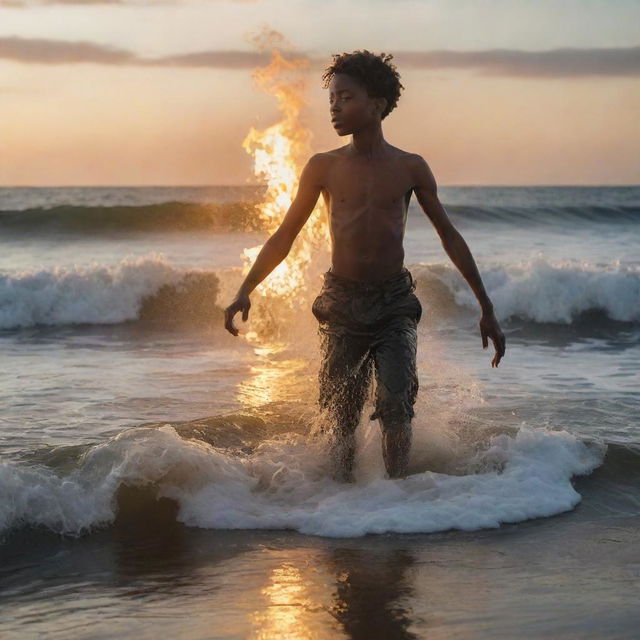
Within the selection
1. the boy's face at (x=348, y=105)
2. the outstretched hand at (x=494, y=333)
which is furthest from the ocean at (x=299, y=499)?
the boy's face at (x=348, y=105)

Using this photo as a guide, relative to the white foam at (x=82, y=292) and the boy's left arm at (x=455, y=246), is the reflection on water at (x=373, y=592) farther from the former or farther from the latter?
the white foam at (x=82, y=292)

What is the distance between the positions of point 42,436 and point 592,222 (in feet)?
90.3

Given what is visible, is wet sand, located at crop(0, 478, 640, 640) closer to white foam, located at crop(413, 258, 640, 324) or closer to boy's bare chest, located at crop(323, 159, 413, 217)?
boy's bare chest, located at crop(323, 159, 413, 217)

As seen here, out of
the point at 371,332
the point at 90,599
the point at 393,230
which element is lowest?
the point at 90,599

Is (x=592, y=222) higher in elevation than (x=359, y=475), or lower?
higher

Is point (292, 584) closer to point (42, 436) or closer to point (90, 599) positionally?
point (90, 599)

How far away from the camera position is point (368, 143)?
5676mm

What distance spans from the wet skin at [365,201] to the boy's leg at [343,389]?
364 mm

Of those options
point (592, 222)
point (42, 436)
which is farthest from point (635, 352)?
point (592, 222)

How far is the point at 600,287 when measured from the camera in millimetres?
16859

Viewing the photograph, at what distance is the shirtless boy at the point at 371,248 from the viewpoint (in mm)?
5586

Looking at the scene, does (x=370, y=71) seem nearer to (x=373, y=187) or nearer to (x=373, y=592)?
(x=373, y=187)

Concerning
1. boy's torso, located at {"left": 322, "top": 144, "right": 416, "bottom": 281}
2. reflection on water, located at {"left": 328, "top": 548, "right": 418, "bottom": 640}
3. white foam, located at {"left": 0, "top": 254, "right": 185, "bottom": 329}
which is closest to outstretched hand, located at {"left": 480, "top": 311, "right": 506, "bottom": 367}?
boy's torso, located at {"left": 322, "top": 144, "right": 416, "bottom": 281}

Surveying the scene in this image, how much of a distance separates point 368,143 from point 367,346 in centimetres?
103
